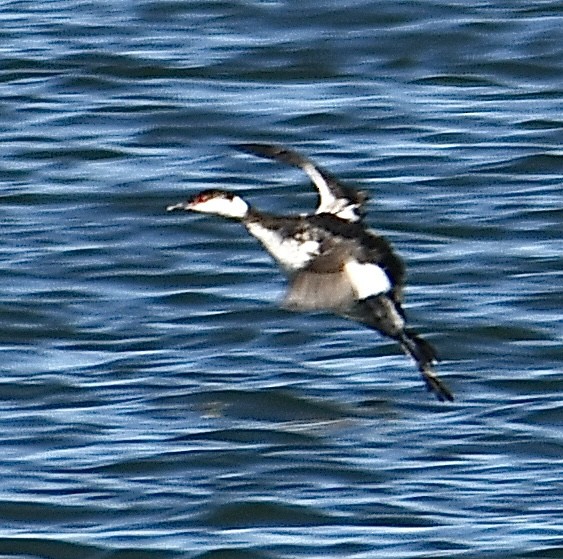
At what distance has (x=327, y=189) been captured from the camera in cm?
1047

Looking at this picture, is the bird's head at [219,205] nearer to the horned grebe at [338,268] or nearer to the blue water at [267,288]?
the horned grebe at [338,268]

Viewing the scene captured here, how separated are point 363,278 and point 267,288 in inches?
127

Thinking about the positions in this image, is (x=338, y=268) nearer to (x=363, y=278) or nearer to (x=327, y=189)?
(x=363, y=278)

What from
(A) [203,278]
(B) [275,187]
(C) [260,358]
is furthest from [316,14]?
(C) [260,358]

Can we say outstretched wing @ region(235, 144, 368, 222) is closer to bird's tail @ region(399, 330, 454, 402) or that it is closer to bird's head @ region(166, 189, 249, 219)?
bird's head @ region(166, 189, 249, 219)

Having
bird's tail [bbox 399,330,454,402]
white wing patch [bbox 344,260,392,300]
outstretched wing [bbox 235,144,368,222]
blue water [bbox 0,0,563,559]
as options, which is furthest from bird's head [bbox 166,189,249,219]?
blue water [bbox 0,0,563,559]

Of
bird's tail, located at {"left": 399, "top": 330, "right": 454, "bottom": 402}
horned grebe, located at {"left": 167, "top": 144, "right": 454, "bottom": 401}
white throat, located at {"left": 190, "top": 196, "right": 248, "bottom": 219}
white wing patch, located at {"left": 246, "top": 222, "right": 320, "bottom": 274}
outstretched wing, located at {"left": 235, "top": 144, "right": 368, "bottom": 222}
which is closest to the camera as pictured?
horned grebe, located at {"left": 167, "top": 144, "right": 454, "bottom": 401}

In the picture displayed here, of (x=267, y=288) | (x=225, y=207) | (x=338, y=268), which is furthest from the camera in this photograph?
(x=267, y=288)

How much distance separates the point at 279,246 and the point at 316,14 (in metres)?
8.46

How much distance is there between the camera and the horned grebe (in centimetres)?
964

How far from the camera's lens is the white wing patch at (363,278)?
382 inches

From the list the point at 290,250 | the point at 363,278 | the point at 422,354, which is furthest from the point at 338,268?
the point at 422,354

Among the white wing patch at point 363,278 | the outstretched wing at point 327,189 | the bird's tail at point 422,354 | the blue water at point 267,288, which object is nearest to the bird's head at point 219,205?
the outstretched wing at point 327,189

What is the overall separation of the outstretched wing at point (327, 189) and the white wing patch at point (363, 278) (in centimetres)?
52
